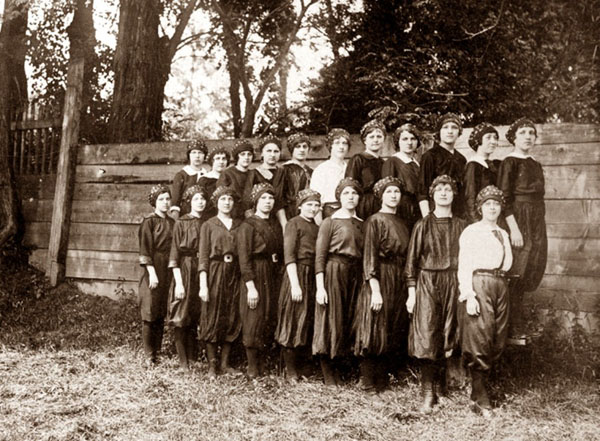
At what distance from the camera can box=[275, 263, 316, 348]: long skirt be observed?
5809mm

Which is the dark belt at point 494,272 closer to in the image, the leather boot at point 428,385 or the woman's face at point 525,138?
the leather boot at point 428,385

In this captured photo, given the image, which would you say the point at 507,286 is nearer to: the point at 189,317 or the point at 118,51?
the point at 189,317

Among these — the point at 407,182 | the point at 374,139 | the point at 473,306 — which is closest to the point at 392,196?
the point at 407,182

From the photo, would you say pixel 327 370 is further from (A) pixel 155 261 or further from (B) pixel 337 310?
(A) pixel 155 261

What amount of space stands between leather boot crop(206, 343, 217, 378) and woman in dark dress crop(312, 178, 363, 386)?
102 centimetres

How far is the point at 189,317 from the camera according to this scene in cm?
625

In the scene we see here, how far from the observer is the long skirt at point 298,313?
5.81 m

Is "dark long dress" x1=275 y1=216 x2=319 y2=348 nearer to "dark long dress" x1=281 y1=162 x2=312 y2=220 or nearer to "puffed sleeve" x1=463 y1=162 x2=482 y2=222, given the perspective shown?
"dark long dress" x1=281 y1=162 x2=312 y2=220

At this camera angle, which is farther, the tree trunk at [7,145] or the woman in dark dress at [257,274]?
the tree trunk at [7,145]

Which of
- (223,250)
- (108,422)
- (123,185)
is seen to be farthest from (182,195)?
(108,422)

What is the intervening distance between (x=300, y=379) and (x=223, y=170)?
2.25 metres

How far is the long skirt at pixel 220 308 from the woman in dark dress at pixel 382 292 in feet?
3.97

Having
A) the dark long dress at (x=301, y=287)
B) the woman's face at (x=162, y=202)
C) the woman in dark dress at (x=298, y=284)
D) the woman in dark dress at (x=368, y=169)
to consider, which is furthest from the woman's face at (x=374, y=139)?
the woman's face at (x=162, y=202)

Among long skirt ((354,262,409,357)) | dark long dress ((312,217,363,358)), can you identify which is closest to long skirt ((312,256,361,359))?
dark long dress ((312,217,363,358))
